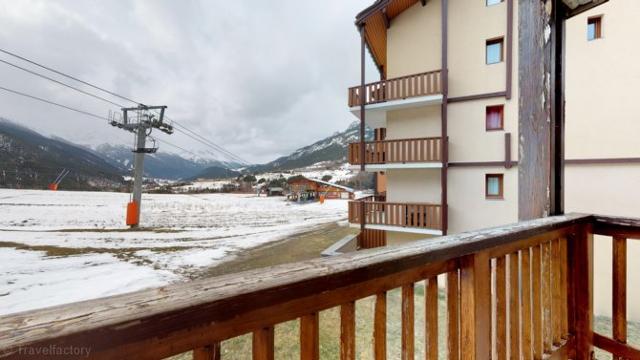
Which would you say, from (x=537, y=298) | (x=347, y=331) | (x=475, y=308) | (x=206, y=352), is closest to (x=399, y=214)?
(x=537, y=298)

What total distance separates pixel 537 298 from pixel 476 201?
227 inches

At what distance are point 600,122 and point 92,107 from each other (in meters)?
37.7

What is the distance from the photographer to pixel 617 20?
5438mm

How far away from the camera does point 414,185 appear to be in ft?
23.8

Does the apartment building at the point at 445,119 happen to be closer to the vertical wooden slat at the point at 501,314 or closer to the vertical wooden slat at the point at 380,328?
the vertical wooden slat at the point at 501,314

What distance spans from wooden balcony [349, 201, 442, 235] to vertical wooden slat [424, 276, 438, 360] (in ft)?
19.5

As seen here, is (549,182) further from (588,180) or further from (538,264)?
(588,180)

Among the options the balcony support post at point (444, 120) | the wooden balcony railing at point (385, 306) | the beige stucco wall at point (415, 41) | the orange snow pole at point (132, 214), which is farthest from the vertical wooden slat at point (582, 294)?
the orange snow pole at point (132, 214)

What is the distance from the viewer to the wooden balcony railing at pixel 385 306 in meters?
0.42

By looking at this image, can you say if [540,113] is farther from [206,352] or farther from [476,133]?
[476,133]

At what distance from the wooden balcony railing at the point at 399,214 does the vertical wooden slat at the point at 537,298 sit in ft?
17.2

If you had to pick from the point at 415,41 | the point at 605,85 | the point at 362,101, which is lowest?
the point at 605,85

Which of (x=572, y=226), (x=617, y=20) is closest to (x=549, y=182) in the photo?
(x=572, y=226)

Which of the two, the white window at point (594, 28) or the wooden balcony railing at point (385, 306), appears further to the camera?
the white window at point (594, 28)
